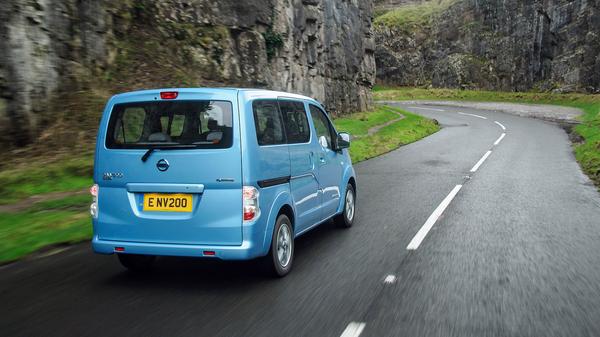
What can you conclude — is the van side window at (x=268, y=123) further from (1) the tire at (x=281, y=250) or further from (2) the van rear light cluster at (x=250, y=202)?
(1) the tire at (x=281, y=250)

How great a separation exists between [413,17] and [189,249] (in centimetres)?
8636

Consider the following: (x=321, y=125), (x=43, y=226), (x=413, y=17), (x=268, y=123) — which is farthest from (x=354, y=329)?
(x=413, y=17)

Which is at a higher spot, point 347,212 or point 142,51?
point 142,51

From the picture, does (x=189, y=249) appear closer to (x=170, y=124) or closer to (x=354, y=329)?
(x=170, y=124)

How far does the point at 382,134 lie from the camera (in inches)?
1070

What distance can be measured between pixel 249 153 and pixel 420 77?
74.4m

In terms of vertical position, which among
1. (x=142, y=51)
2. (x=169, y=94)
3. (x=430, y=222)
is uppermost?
(x=142, y=51)

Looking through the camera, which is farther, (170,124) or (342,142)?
Answer: (342,142)

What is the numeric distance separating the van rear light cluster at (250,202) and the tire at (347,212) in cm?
296

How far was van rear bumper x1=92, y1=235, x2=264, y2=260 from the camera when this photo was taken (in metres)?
5.19

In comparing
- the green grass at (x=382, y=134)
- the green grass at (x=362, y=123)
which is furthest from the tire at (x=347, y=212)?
the green grass at (x=362, y=123)

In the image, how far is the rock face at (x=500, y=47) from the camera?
179ft

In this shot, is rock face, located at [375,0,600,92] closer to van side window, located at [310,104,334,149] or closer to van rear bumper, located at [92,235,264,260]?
van side window, located at [310,104,334,149]

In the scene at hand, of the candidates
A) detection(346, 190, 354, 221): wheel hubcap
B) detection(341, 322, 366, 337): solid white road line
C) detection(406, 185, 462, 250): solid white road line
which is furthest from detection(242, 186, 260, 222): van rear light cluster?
detection(346, 190, 354, 221): wheel hubcap
